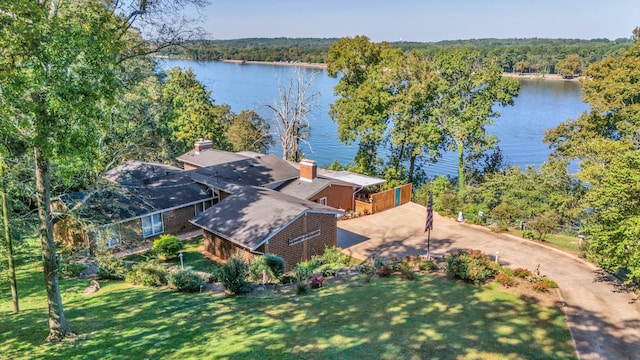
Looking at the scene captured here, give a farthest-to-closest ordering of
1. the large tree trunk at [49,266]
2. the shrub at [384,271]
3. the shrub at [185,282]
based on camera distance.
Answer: the shrub at [384,271] < the shrub at [185,282] < the large tree trunk at [49,266]

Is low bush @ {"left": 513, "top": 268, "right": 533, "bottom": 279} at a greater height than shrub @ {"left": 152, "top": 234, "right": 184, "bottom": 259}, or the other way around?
low bush @ {"left": 513, "top": 268, "right": 533, "bottom": 279}

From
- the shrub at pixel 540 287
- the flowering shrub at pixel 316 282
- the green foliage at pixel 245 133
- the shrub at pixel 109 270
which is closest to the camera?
the shrub at pixel 540 287

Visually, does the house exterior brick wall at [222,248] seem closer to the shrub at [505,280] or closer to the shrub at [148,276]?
the shrub at [148,276]

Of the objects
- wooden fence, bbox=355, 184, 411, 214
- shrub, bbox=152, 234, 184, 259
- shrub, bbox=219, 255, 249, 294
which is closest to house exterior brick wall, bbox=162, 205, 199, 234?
shrub, bbox=152, 234, 184, 259

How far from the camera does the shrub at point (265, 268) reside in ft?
54.7

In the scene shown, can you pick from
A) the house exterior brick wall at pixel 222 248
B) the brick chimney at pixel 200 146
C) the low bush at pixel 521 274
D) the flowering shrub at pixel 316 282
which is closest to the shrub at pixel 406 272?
the flowering shrub at pixel 316 282

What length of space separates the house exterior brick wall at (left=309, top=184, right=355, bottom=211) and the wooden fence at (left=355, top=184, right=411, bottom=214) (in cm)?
93

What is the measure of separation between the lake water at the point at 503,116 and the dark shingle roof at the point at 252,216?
26.1 feet

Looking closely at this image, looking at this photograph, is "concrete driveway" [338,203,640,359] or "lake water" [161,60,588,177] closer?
"concrete driveway" [338,203,640,359]

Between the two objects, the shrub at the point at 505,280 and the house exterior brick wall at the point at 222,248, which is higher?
the shrub at the point at 505,280

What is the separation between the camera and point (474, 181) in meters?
40.2

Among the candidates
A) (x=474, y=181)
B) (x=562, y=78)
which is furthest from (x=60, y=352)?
(x=562, y=78)

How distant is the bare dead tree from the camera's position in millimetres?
37375

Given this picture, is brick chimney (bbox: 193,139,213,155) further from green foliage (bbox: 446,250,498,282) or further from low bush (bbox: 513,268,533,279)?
low bush (bbox: 513,268,533,279)
